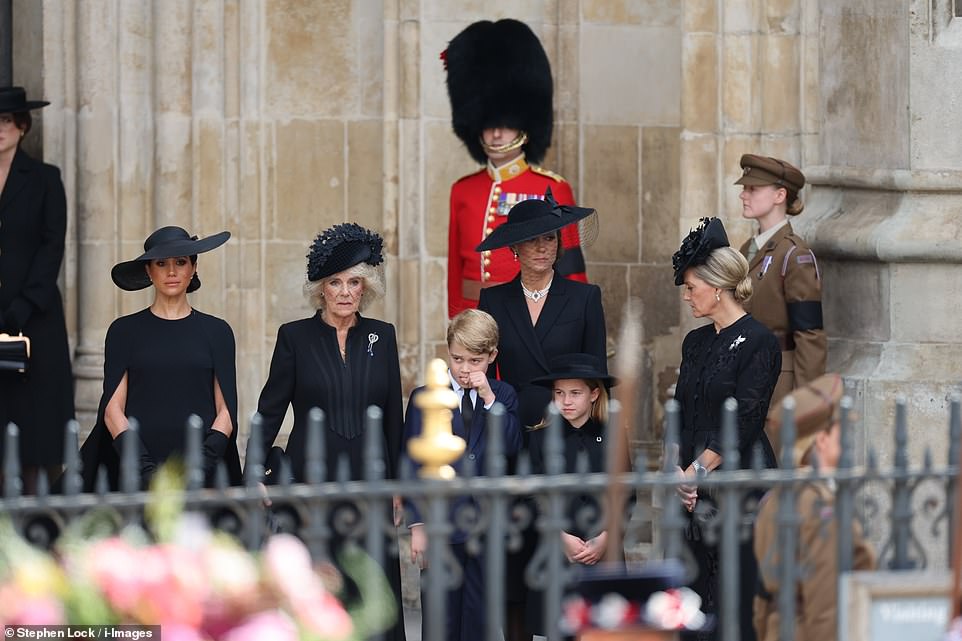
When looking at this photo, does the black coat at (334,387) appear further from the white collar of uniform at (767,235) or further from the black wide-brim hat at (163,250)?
the white collar of uniform at (767,235)

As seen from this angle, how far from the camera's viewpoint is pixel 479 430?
23.1ft

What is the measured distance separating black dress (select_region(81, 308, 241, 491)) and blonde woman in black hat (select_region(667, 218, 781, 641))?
1517mm

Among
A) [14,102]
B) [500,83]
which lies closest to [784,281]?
[500,83]

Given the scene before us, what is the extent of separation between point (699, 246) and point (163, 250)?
1.78 meters

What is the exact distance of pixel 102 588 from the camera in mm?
4230

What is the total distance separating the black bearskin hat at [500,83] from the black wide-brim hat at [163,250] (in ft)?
5.11

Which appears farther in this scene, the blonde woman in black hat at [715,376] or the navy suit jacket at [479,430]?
the navy suit jacket at [479,430]

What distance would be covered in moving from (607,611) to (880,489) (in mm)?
3265

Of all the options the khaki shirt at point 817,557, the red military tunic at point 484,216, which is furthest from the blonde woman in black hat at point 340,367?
the khaki shirt at point 817,557

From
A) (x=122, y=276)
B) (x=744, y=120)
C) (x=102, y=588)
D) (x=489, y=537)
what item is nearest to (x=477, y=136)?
(x=744, y=120)

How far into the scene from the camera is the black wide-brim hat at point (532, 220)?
746cm

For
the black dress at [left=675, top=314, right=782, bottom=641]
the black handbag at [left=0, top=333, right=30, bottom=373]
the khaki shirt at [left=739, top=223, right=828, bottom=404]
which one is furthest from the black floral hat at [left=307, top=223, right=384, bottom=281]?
the black handbag at [left=0, top=333, right=30, bottom=373]

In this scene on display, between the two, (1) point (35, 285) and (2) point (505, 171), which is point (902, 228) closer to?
(2) point (505, 171)

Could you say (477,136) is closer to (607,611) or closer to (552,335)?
(552,335)
